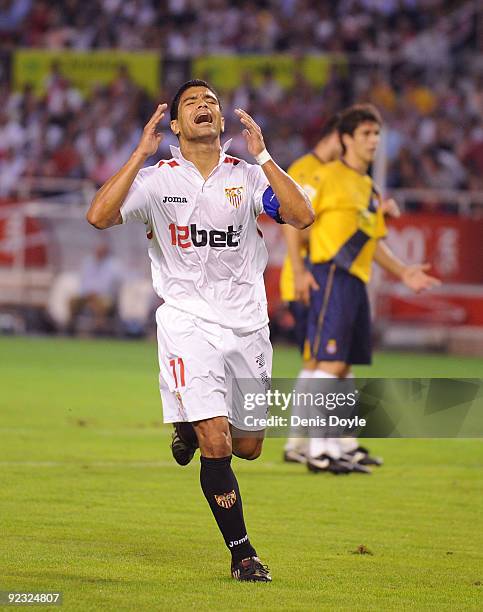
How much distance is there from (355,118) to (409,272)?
1253 millimetres

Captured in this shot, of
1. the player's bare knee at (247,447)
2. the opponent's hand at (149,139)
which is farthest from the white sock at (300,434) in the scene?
the opponent's hand at (149,139)

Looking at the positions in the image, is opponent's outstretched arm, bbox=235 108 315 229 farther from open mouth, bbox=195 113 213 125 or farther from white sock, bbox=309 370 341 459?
white sock, bbox=309 370 341 459

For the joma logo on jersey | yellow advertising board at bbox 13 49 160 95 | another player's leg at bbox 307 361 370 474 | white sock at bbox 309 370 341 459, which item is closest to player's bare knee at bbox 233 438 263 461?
the joma logo on jersey

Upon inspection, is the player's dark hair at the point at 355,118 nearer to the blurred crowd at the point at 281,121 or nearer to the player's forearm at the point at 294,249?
the player's forearm at the point at 294,249

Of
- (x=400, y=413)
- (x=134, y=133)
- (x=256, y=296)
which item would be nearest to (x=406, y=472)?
(x=400, y=413)

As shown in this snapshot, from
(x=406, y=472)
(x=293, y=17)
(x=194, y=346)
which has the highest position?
(x=293, y=17)

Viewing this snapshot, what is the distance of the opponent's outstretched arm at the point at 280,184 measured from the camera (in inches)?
261

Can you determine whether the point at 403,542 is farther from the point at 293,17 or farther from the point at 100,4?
the point at 100,4

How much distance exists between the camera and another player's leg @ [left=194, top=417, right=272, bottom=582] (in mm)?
6480

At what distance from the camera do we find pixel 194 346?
6.76 metres

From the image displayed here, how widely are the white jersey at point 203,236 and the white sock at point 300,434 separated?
12.8 ft

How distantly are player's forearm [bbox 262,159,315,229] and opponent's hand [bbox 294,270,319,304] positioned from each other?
4.00 meters

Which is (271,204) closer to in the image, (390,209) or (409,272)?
(409,272)

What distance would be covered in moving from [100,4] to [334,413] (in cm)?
2125
